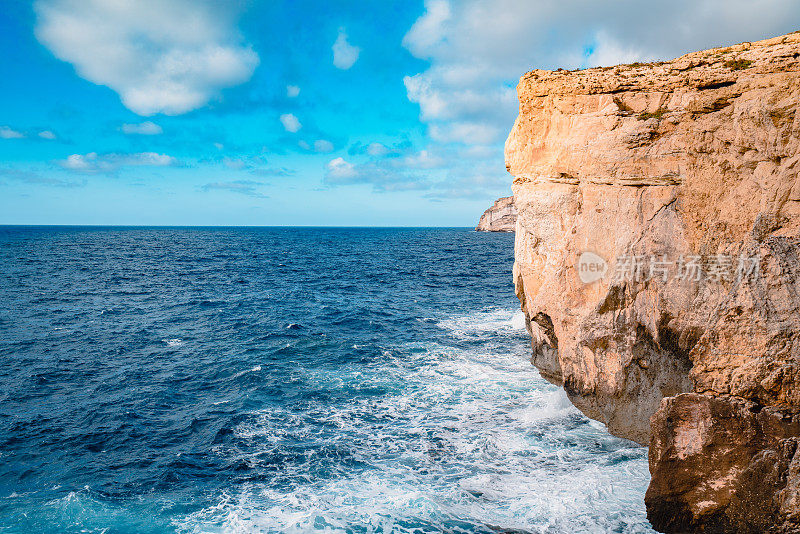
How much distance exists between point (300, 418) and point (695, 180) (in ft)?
50.5

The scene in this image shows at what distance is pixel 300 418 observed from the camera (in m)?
16.9

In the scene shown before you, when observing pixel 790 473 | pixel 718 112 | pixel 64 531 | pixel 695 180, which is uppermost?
pixel 718 112

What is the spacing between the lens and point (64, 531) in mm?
10977

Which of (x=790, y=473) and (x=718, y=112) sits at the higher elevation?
(x=718, y=112)

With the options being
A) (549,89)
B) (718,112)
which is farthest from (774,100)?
(549,89)

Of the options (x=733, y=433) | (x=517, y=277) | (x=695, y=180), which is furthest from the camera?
(x=517, y=277)

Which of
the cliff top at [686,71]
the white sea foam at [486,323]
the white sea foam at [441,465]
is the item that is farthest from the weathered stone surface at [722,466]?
the white sea foam at [486,323]

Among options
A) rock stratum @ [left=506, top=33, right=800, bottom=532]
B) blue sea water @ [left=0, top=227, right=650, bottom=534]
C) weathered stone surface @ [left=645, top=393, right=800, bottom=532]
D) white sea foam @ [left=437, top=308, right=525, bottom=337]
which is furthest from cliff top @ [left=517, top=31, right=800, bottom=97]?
white sea foam @ [left=437, top=308, right=525, bottom=337]

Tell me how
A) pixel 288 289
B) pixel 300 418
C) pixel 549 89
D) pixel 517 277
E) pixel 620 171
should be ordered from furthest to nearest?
1. pixel 288 289
2. pixel 517 277
3. pixel 300 418
4. pixel 549 89
5. pixel 620 171

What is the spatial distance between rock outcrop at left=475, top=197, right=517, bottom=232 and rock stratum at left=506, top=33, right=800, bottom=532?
155254mm

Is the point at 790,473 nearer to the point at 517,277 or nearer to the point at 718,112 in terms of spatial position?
the point at 718,112

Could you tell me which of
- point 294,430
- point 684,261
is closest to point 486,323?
point 294,430

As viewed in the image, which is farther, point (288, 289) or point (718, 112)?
point (288, 289)

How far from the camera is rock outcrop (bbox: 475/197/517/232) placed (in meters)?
169
